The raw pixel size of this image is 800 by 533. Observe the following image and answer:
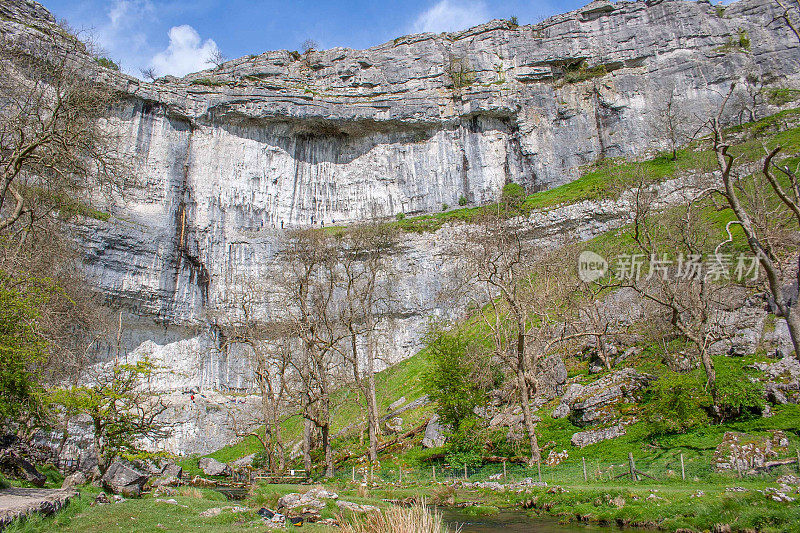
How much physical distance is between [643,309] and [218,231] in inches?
1417

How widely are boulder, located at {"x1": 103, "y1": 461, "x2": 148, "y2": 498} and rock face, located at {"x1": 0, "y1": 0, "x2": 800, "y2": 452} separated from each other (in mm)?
23501

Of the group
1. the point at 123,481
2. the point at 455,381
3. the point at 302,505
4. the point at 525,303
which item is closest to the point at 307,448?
→ the point at 455,381

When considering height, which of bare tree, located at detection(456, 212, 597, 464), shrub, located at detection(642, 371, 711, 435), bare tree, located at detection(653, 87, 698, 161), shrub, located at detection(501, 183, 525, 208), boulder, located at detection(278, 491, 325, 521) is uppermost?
bare tree, located at detection(653, 87, 698, 161)

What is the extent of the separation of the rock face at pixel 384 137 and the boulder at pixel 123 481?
2350cm

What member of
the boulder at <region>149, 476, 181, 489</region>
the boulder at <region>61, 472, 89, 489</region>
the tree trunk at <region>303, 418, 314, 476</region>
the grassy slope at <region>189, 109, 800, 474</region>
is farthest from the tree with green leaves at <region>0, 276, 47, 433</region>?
the grassy slope at <region>189, 109, 800, 474</region>

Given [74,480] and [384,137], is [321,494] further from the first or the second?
[384,137]

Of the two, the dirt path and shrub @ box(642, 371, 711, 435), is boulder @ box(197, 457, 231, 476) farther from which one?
shrub @ box(642, 371, 711, 435)

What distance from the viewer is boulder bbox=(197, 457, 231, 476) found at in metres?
28.4

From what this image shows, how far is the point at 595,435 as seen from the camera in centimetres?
1862

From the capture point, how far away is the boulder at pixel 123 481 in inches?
599

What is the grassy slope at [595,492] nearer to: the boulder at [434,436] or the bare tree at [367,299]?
the boulder at [434,436]

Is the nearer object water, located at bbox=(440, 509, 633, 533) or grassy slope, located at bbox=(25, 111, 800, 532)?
grassy slope, located at bbox=(25, 111, 800, 532)

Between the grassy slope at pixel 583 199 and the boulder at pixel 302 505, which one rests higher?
the grassy slope at pixel 583 199

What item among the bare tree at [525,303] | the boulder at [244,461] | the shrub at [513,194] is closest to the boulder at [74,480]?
the boulder at [244,461]
